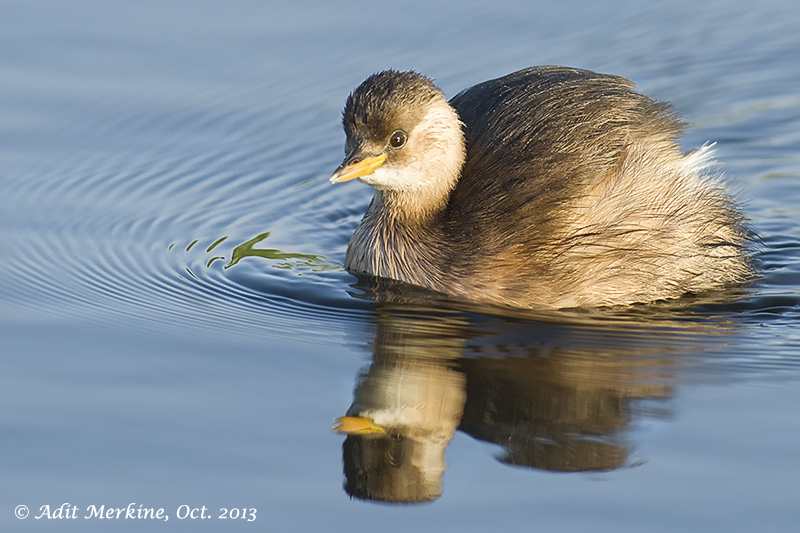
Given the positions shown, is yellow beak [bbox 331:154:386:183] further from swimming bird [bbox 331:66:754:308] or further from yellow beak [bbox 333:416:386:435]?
yellow beak [bbox 333:416:386:435]

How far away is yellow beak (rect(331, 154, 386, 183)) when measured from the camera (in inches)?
324

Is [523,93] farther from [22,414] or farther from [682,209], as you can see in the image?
[22,414]

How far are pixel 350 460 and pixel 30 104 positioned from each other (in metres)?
5.85

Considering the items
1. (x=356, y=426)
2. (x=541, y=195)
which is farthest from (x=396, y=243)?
(x=356, y=426)

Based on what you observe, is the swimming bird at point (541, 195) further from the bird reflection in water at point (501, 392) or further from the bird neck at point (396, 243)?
the bird reflection in water at point (501, 392)

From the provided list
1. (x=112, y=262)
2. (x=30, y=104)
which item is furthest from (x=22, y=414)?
(x=30, y=104)

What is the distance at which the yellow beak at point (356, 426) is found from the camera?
641 cm

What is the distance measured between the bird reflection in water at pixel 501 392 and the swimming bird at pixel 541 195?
1.38ft

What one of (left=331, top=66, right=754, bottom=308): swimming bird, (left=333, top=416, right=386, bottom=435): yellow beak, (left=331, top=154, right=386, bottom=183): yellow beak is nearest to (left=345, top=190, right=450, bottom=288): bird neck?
(left=331, top=66, right=754, bottom=308): swimming bird

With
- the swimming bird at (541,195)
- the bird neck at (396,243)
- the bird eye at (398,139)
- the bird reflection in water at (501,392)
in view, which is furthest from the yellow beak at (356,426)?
the bird eye at (398,139)

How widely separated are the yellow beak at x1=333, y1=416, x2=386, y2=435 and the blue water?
0.06 meters

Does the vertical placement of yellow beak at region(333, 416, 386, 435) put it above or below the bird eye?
below

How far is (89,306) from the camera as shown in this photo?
26.4ft

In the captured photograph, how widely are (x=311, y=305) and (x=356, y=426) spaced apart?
1831mm
